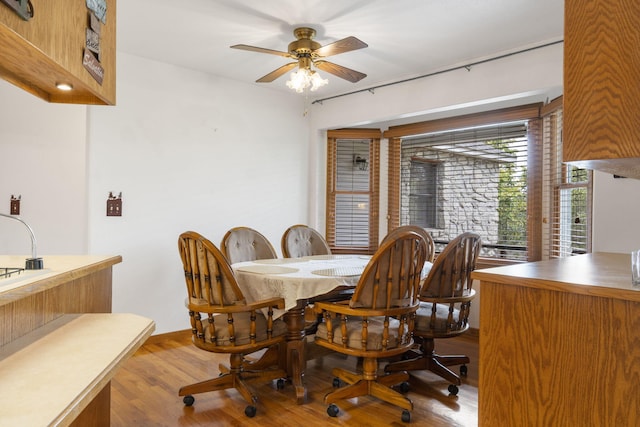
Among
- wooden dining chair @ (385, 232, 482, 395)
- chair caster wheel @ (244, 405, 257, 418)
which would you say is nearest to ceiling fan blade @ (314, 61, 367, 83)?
wooden dining chair @ (385, 232, 482, 395)

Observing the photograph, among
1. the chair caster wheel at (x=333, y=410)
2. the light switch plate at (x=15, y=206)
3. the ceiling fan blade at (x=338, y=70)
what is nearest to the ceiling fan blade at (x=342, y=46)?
the ceiling fan blade at (x=338, y=70)

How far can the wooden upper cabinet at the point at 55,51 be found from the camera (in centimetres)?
127

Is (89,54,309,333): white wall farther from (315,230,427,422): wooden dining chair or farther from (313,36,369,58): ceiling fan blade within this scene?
(315,230,427,422): wooden dining chair

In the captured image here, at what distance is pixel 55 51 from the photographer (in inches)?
56.8

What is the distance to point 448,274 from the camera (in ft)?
9.03

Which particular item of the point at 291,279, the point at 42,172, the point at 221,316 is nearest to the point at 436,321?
the point at 291,279

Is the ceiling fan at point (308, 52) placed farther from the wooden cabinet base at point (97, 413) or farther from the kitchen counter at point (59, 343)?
the wooden cabinet base at point (97, 413)

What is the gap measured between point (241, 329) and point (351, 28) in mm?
2228

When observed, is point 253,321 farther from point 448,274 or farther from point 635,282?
point 635,282

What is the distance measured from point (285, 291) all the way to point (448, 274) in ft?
3.47

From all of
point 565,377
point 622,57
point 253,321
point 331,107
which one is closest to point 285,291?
point 253,321

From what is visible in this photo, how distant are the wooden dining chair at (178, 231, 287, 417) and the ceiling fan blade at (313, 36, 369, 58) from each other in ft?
4.71

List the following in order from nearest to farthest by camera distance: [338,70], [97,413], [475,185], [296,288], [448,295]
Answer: [97,413] < [296,288] < [448,295] < [338,70] < [475,185]

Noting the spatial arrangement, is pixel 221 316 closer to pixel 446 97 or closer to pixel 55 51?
pixel 55 51
